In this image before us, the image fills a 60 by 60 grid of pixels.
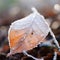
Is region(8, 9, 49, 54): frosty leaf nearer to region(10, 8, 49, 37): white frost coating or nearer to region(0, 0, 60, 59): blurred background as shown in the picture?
region(10, 8, 49, 37): white frost coating

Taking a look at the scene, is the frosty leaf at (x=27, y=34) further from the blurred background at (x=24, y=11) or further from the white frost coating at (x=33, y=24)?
the blurred background at (x=24, y=11)

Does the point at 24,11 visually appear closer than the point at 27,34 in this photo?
No

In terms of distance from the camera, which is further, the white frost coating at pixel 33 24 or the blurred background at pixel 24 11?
the blurred background at pixel 24 11

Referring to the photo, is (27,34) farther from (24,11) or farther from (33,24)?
(24,11)

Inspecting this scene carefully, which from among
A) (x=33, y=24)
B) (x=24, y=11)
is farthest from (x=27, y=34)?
(x=24, y=11)

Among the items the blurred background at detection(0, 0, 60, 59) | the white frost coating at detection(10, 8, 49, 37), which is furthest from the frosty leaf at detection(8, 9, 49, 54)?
the blurred background at detection(0, 0, 60, 59)

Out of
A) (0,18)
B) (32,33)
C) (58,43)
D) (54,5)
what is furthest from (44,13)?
(32,33)

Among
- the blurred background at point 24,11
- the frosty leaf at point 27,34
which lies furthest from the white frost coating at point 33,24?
the blurred background at point 24,11
